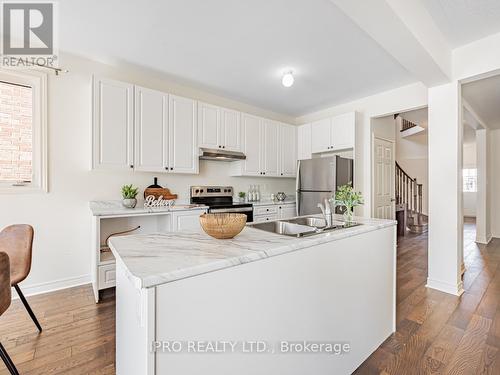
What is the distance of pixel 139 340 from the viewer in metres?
0.87

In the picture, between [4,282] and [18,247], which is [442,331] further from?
[18,247]

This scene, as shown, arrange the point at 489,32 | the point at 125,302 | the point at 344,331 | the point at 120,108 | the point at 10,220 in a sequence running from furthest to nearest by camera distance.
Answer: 1. the point at 120,108
2. the point at 10,220
3. the point at 489,32
4. the point at 344,331
5. the point at 125,302

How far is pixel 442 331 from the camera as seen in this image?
74.3 inches

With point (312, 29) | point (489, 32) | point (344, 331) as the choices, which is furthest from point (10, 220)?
point (489, 32)

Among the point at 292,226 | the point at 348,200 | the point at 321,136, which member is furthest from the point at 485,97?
the point at 292,226

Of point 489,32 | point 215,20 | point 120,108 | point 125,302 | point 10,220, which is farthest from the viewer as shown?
point 120,108

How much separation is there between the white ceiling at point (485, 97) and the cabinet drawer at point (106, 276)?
4.55 meters

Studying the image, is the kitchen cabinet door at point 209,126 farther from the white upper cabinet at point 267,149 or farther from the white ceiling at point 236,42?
the white upper cabinet at point 267,149

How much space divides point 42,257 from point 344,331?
298 cm

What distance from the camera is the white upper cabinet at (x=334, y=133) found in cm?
382

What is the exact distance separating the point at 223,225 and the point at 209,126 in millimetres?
2547

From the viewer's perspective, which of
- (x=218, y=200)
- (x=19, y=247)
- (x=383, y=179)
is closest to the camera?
(x=19, y=247)

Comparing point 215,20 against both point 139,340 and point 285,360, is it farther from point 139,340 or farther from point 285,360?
point 285,360

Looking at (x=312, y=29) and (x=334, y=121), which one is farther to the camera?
(x=334, y=121)
